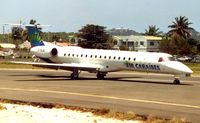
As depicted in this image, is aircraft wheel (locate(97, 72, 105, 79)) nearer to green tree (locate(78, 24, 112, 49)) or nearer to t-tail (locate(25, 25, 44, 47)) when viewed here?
t-tail (locate(25, 25, 44, 47))

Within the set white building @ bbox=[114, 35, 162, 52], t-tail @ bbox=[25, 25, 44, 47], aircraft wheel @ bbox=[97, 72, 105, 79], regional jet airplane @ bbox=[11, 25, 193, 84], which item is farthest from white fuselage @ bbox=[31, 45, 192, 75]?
white building @ bbox=[114, 35, 162, 52]

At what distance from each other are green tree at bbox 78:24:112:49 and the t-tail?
67.2 m

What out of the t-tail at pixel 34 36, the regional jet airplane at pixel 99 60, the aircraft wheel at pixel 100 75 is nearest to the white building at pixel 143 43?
the t-tail at pixel 34 36

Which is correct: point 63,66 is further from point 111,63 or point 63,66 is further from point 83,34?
point 83,34

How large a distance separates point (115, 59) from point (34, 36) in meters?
9.79

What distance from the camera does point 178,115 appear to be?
15.5 metres

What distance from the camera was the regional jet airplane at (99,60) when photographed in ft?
104

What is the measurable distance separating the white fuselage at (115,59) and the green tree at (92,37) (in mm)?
69195

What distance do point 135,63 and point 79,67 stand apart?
467cm

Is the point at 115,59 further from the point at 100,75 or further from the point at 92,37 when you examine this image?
the point at 92,37

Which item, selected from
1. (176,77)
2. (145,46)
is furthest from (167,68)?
(145,46)

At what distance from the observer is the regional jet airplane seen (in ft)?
104

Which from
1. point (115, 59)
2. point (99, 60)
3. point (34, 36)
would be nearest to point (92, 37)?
point (34, 36)

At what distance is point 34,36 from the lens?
41.2 metres
